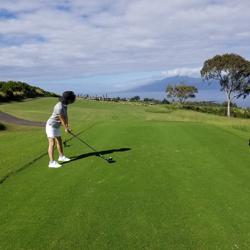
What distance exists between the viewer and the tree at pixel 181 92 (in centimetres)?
9544

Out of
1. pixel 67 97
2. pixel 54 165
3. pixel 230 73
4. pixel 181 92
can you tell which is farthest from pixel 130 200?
pixel 181 92

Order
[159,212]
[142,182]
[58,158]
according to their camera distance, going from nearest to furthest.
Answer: [159,212]
[142,182]
[58,158]

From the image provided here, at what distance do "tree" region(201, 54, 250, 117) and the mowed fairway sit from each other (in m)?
53.1

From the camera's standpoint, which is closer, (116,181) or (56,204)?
(56,204)

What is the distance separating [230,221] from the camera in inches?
243

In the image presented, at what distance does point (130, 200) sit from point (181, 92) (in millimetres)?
91325

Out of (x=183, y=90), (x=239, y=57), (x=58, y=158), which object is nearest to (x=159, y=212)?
(x=58, y=158)

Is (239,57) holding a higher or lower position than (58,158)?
higher

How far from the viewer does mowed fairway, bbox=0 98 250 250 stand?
5629mm

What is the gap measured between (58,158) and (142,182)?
3715 millimetres

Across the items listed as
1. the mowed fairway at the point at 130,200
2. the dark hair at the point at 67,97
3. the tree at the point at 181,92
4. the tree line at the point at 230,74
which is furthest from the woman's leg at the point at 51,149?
the tree at the point at 181,92

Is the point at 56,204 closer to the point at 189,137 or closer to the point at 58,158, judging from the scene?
the point at 58,158

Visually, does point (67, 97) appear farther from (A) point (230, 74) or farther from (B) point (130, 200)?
(A) point (230, 74)

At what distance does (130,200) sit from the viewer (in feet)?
23.7
